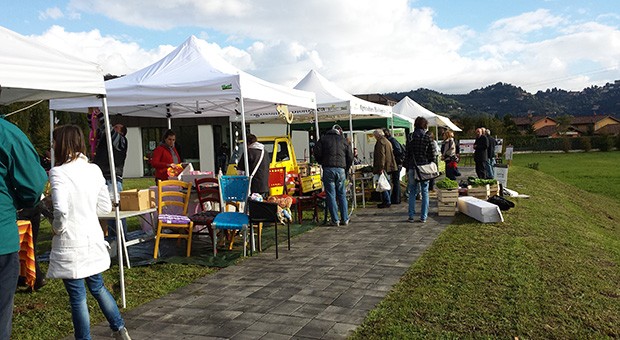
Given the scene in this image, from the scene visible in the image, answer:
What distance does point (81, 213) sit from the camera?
3.46 meters

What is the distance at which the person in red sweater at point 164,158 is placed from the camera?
8453 mm

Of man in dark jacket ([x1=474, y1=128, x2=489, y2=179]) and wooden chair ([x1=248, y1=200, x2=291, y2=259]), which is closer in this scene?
wooden chair ([x1=248, y1=200, x2=291, y2=259])

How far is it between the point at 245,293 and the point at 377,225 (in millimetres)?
4403

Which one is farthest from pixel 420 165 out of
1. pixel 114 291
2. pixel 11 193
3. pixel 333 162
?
pixel 11 193

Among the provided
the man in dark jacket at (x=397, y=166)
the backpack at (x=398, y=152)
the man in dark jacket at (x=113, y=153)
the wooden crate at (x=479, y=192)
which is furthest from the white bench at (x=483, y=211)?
the man in dark jacket at (x=113, y=153)

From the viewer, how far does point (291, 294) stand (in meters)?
5.18

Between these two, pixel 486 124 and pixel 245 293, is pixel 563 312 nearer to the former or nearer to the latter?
pixel 245 293

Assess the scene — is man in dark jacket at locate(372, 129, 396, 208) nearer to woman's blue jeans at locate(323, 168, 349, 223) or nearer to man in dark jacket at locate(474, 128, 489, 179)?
woman's blue jeans at locate(323, 168, 349, 223)

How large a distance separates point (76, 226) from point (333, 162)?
5.97 m

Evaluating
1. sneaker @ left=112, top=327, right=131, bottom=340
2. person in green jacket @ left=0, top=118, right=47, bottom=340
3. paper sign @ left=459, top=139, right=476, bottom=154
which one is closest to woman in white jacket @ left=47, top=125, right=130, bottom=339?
sneaker @ left=112, top=327, right=131, bottom=340

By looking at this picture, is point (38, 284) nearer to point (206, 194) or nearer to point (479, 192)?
point (206, 194)

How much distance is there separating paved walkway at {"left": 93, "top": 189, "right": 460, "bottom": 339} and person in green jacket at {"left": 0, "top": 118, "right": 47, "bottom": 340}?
1.57 meters

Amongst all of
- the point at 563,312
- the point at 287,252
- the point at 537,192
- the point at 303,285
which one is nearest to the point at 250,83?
the point at 287,252

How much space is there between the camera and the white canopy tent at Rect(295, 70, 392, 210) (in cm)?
1193
